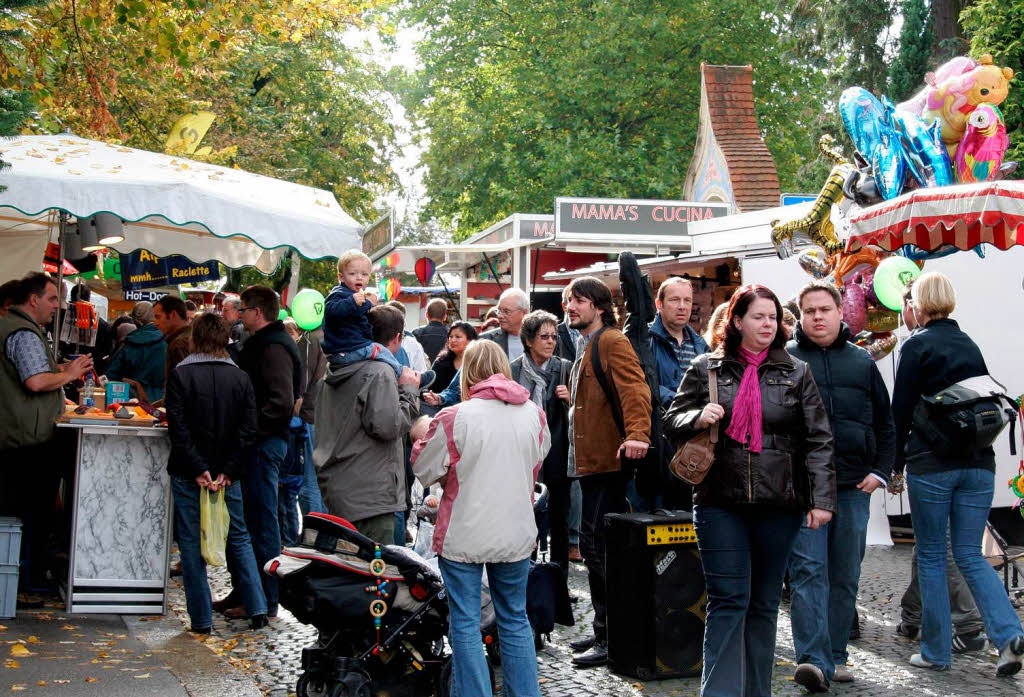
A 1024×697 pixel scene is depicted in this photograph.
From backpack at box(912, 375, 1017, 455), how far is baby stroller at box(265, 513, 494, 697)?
111 inches

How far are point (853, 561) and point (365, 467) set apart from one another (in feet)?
8.75

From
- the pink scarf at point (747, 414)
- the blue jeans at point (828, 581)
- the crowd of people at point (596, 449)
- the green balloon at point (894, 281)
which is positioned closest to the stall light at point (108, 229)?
the crowd of people at point (596, 449)

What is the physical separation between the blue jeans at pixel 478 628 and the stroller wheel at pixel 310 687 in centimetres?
70

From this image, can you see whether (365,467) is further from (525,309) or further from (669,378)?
(525,309)

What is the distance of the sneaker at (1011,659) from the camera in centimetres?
628

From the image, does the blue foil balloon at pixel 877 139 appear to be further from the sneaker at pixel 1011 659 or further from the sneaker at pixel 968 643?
the sneaker at pixel 1011 659

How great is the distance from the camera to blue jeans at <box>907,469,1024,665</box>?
6.36 metres

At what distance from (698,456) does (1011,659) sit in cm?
260

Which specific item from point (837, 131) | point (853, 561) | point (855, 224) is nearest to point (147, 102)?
point (855, 224)

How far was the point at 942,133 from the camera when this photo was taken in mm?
10680

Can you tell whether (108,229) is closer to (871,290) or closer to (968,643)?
(871,290)

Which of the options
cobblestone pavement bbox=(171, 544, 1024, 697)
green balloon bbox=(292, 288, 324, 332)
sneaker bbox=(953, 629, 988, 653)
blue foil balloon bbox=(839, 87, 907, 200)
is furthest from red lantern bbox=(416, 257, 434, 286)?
sneaker bbox=(953, 629, 988, 653)

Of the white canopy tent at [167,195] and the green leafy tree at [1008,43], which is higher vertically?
the green leafy tree at [1008,43]

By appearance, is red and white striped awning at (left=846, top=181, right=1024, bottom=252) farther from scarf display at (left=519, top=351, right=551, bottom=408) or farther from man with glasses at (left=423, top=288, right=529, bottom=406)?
scarf display at (left=519, top=351, right=551, bottom=408)
